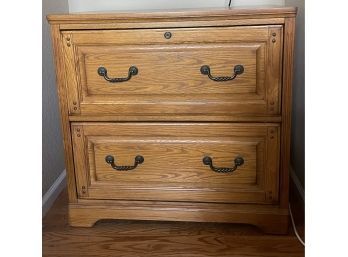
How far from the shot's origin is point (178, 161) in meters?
1.12

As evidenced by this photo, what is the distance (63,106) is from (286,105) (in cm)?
61

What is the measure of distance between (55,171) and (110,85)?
558mm

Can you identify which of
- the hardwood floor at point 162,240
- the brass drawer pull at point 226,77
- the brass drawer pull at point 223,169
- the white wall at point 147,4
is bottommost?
the hardwood floor at point 162,240

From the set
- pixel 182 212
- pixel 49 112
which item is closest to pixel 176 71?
pixel 182 212

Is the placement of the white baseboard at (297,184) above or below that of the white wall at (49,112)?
below

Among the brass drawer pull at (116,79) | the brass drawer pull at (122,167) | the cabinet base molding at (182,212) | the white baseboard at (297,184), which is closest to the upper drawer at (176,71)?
the brass drawer pull at (116,79)

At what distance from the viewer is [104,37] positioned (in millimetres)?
1046

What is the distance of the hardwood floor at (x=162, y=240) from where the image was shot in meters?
1.11

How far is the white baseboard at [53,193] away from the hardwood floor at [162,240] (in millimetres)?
85

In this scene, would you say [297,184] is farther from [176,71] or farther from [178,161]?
[176,71]

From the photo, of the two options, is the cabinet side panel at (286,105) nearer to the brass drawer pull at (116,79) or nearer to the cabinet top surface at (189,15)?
the cabinet top surface at (189,15)
